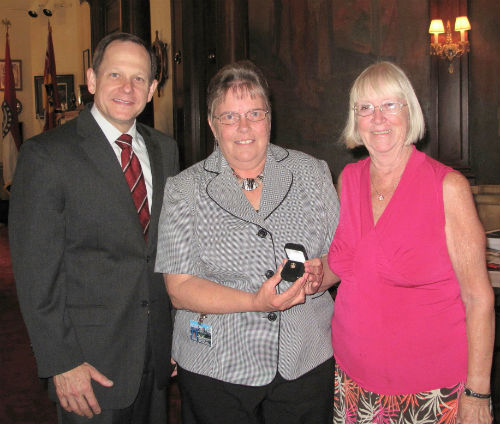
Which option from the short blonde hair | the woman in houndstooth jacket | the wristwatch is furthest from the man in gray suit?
the wristwatch

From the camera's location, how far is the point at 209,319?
1784mm

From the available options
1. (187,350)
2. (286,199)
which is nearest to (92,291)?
(187,350)

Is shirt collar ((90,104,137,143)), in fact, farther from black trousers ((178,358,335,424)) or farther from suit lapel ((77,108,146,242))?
black trousers ((178,358,335,424))

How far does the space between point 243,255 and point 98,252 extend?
1.77 ft

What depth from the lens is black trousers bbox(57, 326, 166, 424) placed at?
76.8 inches

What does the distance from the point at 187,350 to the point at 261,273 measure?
0.39 meters

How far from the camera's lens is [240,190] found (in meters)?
1.85

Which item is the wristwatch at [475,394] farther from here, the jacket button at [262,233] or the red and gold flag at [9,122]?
the red and gold flag at [9,122]

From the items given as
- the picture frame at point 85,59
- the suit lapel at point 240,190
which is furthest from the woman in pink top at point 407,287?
the picture frame at point 85,59

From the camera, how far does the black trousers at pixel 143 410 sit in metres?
1.95

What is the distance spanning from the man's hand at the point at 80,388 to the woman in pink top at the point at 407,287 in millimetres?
900

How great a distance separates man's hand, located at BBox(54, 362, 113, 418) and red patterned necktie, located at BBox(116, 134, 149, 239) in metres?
0.53

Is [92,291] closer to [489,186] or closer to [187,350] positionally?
[187,350]

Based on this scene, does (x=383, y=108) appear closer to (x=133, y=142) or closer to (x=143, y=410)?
(x=133, y=142)
